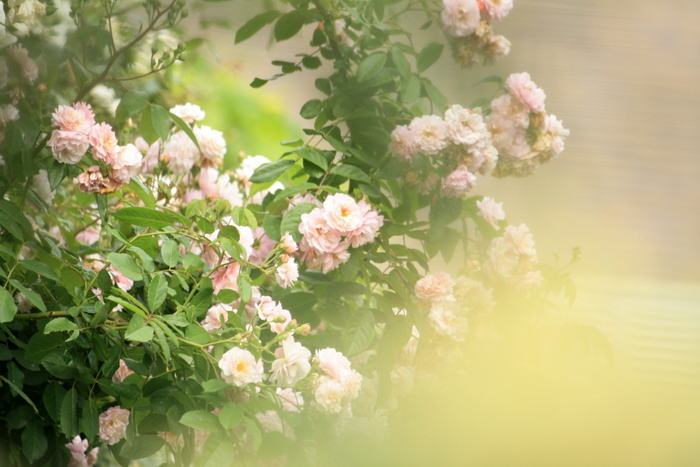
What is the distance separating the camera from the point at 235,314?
800 millimetres

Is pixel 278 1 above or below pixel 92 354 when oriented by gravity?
above

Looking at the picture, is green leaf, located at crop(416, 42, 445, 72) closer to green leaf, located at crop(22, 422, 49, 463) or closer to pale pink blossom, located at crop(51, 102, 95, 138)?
pale pink blossom, located at crop(51, 102, 95, 138)

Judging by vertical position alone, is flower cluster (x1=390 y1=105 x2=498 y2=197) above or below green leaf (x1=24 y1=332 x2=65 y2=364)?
above

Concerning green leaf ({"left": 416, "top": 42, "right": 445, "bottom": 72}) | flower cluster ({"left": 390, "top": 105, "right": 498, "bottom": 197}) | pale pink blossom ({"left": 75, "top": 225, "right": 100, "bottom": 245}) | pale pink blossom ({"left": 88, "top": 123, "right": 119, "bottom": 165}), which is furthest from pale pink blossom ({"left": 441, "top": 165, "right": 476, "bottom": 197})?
pale pink blossom ({"left": 75, "top": 225, "right": 100, "bottom": 245})

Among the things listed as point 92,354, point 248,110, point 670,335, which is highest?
point 248,110

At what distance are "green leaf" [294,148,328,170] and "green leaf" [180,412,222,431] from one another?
35 centimetres

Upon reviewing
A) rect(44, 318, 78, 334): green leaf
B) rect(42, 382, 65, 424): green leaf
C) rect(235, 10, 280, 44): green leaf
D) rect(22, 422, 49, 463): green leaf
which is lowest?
rect(22, 422, 49, 463): green leaf

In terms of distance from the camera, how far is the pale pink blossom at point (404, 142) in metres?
0.87

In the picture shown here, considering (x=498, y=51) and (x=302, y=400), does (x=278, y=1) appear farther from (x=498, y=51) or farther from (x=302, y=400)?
(x=302, y=400)

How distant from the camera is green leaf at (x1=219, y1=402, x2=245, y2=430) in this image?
69 cm

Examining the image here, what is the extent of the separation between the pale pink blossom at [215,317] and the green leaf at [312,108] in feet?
0.94

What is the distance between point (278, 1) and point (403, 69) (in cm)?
29

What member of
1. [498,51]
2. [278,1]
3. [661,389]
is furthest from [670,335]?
[278,1]

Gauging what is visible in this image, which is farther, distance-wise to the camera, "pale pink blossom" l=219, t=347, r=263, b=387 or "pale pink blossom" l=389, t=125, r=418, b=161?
"pale pink blossom" l=389, t=125, r=418, b=161
